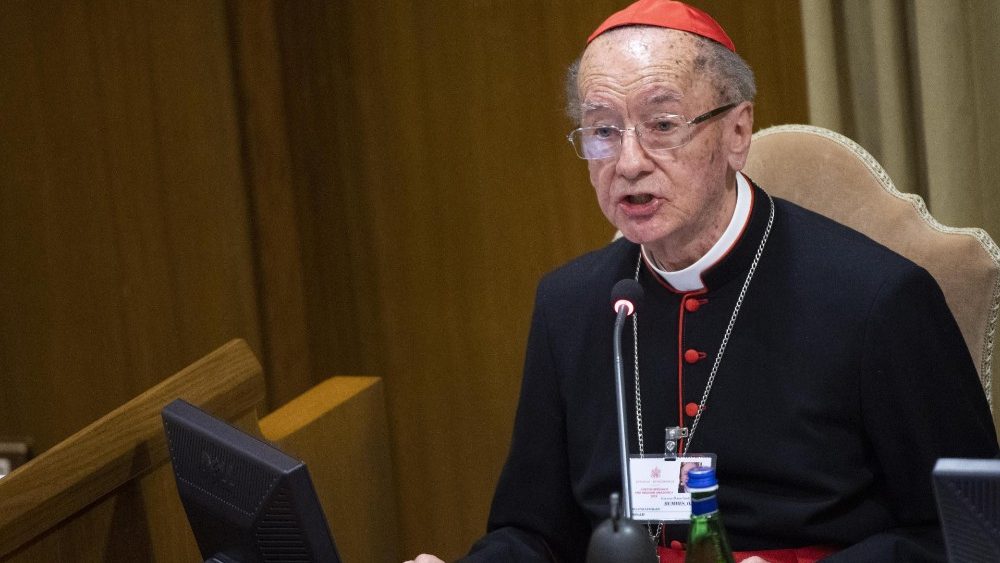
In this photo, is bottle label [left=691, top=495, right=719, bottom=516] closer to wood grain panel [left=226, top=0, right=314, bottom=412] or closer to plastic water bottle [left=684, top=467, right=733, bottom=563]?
plastic water bottle [left=684, top=467, right=733, bottom=563]

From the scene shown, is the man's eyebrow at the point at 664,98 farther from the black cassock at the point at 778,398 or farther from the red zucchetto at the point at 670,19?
the black cassock at the point at 778,398

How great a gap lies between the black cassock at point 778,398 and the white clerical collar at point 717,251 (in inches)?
0.5

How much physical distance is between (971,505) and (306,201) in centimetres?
306

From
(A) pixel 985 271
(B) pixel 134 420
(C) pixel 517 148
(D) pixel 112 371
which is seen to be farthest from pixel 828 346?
(D) pixel 112 371

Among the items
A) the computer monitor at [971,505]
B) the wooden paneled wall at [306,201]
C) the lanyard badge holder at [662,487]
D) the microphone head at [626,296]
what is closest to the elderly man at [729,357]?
the lanyard badge holder at [662,487]

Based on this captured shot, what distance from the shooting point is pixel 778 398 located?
2143 millimetres

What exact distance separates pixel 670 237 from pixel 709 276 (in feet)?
0.32

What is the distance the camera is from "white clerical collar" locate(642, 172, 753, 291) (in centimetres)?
226

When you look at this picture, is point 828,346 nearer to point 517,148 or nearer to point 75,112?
point 517,148

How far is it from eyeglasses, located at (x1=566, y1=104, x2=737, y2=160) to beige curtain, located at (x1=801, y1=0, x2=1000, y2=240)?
0.89 meters

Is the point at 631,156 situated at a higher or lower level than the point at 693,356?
higher

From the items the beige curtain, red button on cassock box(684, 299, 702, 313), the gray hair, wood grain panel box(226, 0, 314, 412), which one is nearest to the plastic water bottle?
red button on cassock box(684, 299, 702, 313)

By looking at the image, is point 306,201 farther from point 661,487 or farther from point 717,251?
point 661,487

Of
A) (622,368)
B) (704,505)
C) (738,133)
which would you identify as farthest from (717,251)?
(704,505)
